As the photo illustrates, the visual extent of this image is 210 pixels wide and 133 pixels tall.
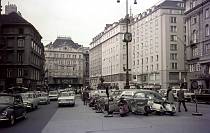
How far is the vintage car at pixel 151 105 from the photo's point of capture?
21.5m

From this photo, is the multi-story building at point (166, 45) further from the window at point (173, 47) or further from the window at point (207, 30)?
the window at point (207, 30)

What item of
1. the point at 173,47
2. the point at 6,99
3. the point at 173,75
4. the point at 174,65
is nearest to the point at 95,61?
the point at 173,47

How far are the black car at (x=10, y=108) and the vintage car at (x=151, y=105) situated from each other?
7.50 metres

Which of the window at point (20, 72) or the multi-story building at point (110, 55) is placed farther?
the multi-story building at point (110, 55)

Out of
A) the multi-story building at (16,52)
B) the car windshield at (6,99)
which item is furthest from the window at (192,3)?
the car windshield at (6,99)

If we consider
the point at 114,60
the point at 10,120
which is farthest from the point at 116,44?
the point at 10,120

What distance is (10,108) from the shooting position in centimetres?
1681

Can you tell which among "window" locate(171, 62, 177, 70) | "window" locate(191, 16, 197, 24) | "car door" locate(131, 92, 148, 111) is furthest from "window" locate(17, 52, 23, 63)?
"car door" locate(131, 92, 148, 111)

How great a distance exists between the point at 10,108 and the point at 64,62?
12634cm

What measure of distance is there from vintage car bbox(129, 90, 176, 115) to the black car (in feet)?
24.6

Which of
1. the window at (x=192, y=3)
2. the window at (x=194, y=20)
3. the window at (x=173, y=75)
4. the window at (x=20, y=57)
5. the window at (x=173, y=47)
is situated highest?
the window at (x=192, y=3)

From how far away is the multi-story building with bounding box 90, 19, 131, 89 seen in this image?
115 meters

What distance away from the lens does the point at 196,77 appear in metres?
64.9

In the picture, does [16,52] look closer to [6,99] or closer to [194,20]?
[194,20]
